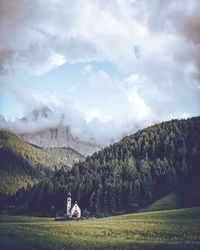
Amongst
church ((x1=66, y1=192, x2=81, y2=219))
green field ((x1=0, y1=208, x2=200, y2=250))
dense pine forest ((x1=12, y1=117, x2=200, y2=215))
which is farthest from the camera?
dense pine forest ((x1=12, y1=117, x2=200, y2=215))

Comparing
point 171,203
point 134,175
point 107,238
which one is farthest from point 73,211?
point 107,238

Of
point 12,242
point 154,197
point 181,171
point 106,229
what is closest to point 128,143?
point 181,171

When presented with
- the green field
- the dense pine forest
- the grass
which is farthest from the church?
the green field

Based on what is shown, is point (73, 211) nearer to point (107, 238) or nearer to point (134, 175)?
point (134, 175)

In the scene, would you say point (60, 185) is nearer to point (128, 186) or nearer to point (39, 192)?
point (39, 192)

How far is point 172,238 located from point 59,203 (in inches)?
3284

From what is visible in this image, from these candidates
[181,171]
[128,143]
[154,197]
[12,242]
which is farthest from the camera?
[128,143]

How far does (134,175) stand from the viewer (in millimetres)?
122938

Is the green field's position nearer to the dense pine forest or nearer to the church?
the church

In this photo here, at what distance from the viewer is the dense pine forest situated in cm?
11219

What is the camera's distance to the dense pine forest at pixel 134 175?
112188 mm

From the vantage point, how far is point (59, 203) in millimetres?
121250

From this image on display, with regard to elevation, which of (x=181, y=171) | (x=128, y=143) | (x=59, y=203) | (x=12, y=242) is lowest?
(x=12, y=242)

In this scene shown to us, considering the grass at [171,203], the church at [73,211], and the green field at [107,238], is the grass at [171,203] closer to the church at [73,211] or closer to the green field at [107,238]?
the church at [73,211]
